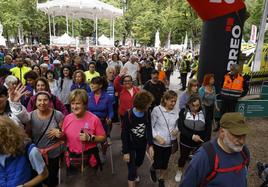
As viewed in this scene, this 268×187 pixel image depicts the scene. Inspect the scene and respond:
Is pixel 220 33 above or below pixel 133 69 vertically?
above

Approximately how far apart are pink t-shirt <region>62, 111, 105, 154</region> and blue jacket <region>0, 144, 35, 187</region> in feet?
3.37

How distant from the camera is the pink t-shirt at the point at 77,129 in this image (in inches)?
141

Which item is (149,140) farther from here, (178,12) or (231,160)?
(178,12)

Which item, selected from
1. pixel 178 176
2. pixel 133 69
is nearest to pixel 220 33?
pixel 133 69

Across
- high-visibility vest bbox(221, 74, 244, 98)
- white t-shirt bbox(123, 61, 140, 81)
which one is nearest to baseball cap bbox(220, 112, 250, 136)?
high-visibility vest bbox(221, 74, 244, 98)

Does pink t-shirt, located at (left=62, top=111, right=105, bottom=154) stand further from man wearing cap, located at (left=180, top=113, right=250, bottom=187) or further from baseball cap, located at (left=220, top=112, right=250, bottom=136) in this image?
baseball cap, located at (left=220, top=112, right=250, bottom=136)

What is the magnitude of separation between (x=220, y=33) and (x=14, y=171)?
713 centimetres

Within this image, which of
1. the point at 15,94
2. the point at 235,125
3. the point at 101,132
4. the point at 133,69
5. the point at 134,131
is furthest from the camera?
the point at 133,69

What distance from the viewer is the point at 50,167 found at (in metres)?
3.87

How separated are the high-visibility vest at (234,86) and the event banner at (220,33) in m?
0.99

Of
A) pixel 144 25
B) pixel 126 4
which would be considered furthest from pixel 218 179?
pixel 126 4

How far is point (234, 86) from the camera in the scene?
24.5ft

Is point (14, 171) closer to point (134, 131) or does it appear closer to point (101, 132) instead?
point (101, 132)

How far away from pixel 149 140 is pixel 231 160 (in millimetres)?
2070
